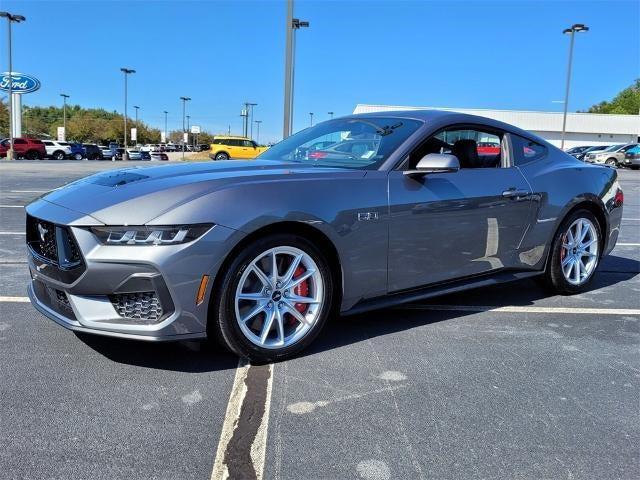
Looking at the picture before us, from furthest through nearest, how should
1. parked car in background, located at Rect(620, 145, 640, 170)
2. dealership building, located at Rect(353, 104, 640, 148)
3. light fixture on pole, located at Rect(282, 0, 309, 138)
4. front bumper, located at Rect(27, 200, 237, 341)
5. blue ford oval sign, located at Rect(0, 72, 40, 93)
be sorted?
dealership building, located at Rect(353, 104, 640, 148) < blue ford oval sign, located at Rect(0, 72, 40, 93) < parked car in background, located at Rect(620, 145, 640, 170) < light fixture on pole, located at Rect(282, 0, 309, 138) < front bumper, located at Rect(27, 200, 237, 341)

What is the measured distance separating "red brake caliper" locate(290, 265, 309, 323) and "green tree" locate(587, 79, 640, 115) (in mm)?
98872

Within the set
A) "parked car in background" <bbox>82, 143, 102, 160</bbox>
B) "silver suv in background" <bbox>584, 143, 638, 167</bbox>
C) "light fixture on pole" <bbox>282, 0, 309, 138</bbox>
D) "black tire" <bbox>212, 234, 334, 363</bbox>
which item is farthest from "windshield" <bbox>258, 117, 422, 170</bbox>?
"parked car in background" <bbox>82, 143, 102, 160</bbox>

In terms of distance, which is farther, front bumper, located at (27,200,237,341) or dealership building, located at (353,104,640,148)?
dealership building, located at (353,104,640,148)

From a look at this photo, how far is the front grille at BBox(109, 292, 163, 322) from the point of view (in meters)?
2.76

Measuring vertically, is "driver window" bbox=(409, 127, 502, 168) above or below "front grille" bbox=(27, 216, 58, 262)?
above

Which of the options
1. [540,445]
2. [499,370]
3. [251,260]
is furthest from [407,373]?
[251,260]

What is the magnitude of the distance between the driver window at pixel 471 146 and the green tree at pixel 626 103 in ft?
318

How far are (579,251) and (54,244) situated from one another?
4.03 meters

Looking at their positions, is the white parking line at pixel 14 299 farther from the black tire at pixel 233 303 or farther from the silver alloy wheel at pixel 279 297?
the silver alloy wheel at pixel 279 297

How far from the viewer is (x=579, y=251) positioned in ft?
15.7

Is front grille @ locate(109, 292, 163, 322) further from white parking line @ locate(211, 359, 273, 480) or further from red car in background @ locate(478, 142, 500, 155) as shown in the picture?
red car in background @ locate(478, 142, 500, 155)

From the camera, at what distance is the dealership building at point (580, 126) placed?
60.0 metres

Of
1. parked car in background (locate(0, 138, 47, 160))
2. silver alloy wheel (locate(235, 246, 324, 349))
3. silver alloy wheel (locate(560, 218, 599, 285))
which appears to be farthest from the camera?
parked car in background (locate(0, 138, 47, 160))

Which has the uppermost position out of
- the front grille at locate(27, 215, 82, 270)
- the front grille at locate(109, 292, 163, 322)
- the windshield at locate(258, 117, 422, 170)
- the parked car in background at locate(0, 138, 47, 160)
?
the parked car in background at locate(0, 138, 47, 160)
